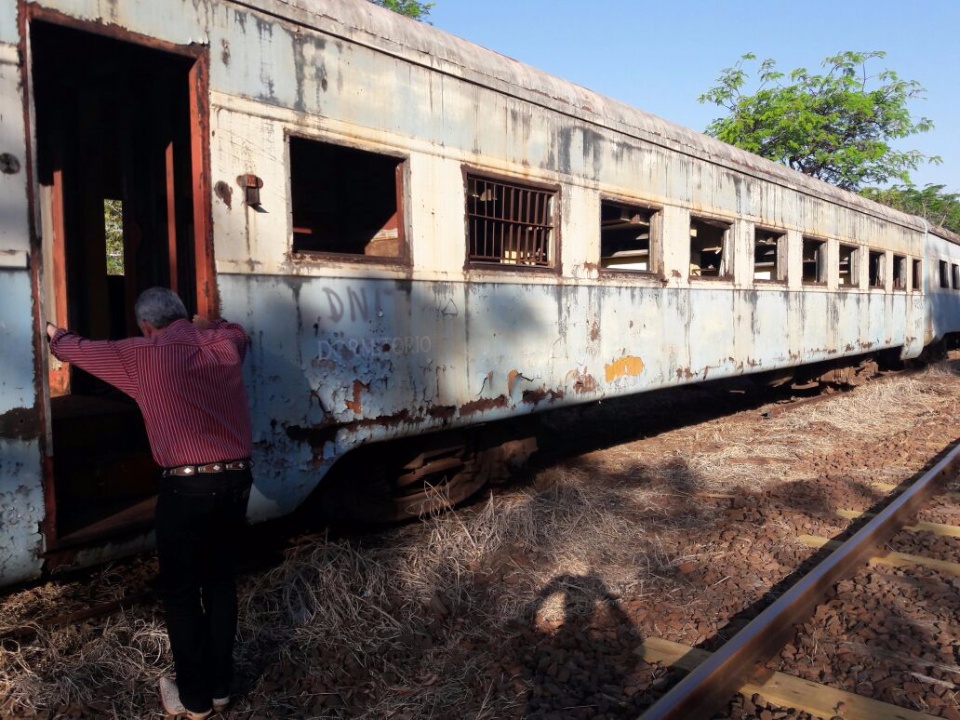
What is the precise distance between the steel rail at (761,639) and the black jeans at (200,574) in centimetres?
161

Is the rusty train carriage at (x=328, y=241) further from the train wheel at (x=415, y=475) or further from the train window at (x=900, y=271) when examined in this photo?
the train window at (x=900, y=271)

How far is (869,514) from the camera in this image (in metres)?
5.34

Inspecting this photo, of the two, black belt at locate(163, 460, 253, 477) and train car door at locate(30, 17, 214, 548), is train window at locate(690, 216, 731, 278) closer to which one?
train car door at locate(30, 17, 214, 548)

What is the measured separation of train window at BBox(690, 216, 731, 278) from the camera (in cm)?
751

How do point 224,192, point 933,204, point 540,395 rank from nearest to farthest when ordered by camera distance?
point 224,192
point 540,395
point 933,204

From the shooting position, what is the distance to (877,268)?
1226 cm

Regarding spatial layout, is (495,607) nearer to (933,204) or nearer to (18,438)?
(18,438)

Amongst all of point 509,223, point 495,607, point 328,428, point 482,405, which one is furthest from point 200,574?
point 509,223

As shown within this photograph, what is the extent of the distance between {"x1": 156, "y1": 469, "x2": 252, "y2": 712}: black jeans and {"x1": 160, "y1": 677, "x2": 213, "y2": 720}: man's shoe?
4cm

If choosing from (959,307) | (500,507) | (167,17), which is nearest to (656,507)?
(500,507)

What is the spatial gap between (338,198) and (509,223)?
5.08 ft

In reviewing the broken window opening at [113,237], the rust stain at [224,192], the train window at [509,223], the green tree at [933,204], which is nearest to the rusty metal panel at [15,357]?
the rust stain at [224,192]

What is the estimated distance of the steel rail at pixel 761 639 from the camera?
2.76m

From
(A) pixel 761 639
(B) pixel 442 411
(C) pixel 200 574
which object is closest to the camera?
(C) pixel 200 574
